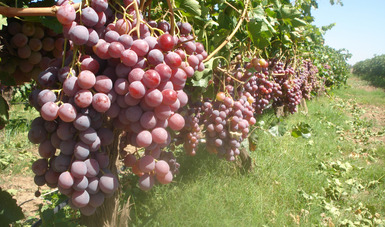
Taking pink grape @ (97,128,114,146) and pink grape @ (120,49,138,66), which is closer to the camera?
pink grape @ (120,49,138,66)

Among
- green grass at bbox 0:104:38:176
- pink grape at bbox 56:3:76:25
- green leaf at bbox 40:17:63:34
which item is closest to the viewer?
pink grape at bbox 56:3:76:25

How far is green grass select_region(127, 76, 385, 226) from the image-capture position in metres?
2.63

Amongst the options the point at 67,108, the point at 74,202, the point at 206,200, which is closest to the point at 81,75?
the point at 67,108

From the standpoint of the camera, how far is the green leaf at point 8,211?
1.19m

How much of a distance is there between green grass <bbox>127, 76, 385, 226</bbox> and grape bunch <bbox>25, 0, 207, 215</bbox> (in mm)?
1158

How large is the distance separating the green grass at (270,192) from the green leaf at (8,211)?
2.82 ft

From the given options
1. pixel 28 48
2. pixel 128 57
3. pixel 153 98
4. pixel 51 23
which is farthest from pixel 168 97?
pixel 28 48

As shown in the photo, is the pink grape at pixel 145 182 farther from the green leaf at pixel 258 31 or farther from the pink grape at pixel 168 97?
the green leaf at pixel 258 31

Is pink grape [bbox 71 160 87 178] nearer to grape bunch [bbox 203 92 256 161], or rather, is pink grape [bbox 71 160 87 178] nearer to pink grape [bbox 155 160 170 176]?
pink grape [bbox 155 160 170 176]

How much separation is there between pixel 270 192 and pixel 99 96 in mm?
2896

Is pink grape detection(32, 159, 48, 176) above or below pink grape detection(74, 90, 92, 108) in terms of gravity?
below

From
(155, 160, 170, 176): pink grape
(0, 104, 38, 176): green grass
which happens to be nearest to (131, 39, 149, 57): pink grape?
(155, 160, 170, 176): pink grape

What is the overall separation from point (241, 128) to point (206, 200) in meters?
1.03

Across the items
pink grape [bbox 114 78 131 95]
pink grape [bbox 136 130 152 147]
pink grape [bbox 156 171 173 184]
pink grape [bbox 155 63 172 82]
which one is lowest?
pink grape [bbox 156 171 173 184]
